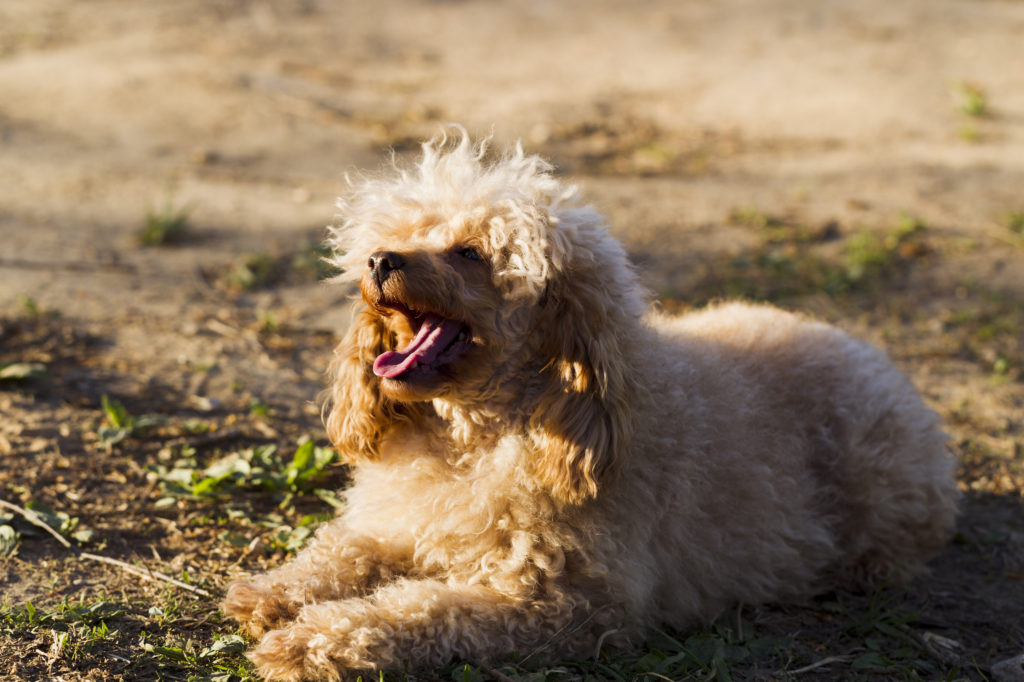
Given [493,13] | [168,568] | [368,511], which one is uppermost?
[493,13]

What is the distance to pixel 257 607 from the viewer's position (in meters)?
3.28

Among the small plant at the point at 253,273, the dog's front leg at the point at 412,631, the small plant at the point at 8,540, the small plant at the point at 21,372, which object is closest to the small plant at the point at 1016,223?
the small plant at the point at 253,273

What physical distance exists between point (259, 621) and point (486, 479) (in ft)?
2.85

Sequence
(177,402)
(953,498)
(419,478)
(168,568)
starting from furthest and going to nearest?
(177,402) → (953,498) → (168,568) → (419,478)

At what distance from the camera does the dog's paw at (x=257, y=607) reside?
10.7 ft

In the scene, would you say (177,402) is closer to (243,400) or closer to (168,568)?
(243,400)

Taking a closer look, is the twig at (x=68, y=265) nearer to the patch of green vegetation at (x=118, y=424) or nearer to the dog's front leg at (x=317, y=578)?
the patch of green vegetation at (x=118, y=424)

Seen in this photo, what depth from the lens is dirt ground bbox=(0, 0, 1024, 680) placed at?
147 inches

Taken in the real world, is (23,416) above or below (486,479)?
below

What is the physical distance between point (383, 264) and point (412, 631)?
1141 millimetres

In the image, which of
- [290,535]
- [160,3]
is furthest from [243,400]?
[160,3]

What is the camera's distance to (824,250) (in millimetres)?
7340

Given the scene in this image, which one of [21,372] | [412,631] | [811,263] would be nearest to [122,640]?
[412,631]

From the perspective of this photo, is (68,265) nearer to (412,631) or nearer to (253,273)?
(253,273)
